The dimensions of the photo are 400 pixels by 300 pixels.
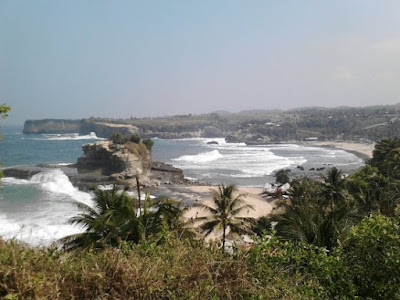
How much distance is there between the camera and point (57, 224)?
34438mm

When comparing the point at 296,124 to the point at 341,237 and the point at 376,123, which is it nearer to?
the point at 376,123

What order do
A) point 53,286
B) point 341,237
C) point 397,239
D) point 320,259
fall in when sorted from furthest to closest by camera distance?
point 341,237 < point 320,259 < point 397,239 < point 53,286

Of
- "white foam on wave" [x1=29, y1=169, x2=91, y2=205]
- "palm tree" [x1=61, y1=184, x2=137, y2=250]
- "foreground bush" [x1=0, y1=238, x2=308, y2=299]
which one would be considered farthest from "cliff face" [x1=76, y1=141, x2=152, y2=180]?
"foreground bush" [x1=0, y1=238, x2=308, y2=299]

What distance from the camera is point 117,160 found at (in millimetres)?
63781

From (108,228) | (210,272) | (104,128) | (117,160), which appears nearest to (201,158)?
(117,160)

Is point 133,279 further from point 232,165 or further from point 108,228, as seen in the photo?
point 232,165

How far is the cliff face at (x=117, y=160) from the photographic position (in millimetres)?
63312

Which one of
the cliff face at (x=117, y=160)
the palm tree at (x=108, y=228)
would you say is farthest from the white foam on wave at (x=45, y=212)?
the palm tree at (x=108, y=228)

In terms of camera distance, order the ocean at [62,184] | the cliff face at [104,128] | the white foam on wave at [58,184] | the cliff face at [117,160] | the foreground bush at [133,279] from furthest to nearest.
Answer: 1. the cliff face at [104,128]
2. the cliff face at [117,160]
3. the white foam on wave at [58,184]
4. the ocean at [62,184]
5. the foreground bush at [133,279]

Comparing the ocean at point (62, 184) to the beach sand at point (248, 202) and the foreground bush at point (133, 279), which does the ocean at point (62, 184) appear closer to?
the foreground bush at point (133, 279)

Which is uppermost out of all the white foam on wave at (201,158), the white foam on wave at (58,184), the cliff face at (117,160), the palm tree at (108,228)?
the palm tree at (108,228)

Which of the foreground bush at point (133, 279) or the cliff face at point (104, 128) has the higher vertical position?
the foreground bush at point (133, 279)

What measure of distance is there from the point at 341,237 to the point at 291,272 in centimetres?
515

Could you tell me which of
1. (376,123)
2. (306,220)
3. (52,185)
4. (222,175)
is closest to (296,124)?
(376,123)
